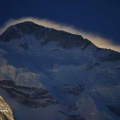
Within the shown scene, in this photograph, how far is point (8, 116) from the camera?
804cm

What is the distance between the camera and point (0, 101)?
27.1ft

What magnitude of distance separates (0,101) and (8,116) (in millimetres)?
417
